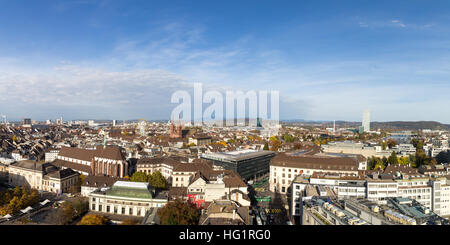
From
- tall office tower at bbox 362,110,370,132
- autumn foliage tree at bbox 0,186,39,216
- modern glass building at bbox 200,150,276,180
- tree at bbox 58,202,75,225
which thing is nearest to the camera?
tree at bbox 58,202,75,225

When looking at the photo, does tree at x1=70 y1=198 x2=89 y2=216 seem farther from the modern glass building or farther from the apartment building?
the apartment building

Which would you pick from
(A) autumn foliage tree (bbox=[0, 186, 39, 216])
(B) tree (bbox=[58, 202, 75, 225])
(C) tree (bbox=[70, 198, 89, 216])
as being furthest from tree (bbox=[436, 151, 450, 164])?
(A) autumn foliage tree (bbox=[0, 186, 39, 216])

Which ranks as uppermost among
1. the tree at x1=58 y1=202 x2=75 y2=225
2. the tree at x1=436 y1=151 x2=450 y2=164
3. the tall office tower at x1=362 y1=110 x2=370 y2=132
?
the tall office tower at x1=362 y1=110 x2=370 y2=132

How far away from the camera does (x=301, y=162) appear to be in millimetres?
30812

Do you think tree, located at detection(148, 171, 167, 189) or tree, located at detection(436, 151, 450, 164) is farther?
tree, located at detection(436, 151, 450, 164)

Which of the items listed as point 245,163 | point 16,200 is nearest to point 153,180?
point 16,200

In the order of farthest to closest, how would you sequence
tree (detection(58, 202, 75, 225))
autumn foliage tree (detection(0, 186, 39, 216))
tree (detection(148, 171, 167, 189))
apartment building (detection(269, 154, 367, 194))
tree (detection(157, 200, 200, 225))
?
apartment building (detection(269, 154, 367, 194)) < tree (detection(148, 171, 167, 189)) < autumn foliage tree (detection(0, 186, 39, 216)) < tree (detection(58, 202, 75, 225)) < tree (detection(157, 200, 200, 225))

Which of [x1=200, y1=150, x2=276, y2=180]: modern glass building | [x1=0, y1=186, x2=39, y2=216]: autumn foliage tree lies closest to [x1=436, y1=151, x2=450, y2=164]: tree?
[x1=200, y1=150, x2=276, y2=180]: modern glass building

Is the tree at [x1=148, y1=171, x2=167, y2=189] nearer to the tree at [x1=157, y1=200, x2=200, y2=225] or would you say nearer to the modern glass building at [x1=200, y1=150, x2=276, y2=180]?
the modern glass building at [x1=200, y1=150, x2=276, y2=180]

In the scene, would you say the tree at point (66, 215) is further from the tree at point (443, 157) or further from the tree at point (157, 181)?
the tree at point (443, 157)

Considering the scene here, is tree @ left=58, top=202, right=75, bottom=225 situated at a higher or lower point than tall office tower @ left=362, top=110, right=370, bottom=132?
lower

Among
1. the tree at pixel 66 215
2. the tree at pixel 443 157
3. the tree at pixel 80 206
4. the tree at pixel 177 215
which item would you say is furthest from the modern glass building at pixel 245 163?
the tree at pixel 443 157

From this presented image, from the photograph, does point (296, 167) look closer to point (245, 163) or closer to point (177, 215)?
point (245, 163)
